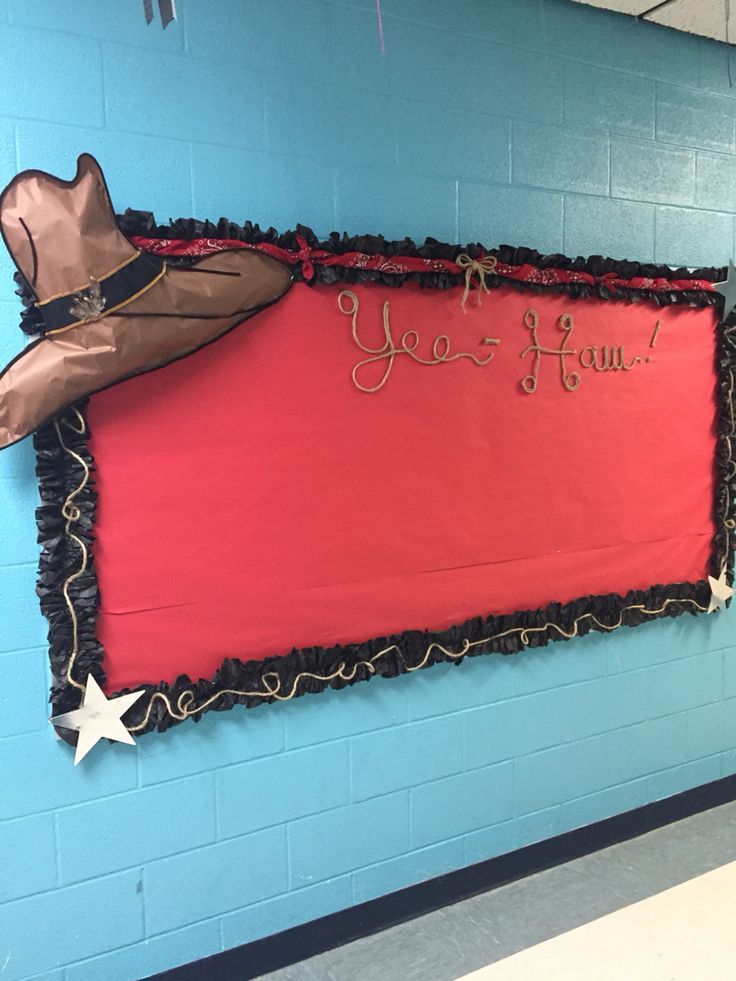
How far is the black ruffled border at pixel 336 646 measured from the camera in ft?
4.41

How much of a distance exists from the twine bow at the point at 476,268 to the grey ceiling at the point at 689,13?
29.5 inches

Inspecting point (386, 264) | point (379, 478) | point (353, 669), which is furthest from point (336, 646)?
point (386, 264)

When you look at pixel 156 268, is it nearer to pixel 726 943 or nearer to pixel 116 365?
pixel 116 365

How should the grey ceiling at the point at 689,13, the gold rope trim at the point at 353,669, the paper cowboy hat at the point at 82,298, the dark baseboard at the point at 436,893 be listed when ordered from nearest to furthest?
the paper cowboy hat at the point at 82,298 → the gold rope trim at the point at 353,669 → the dark baseboard at the point at 436,893 → the grey ceiling at the point at 689,13

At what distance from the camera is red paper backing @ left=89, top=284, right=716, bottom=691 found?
1430mm

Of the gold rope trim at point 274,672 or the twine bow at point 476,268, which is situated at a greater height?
the twine bow at point 476,268

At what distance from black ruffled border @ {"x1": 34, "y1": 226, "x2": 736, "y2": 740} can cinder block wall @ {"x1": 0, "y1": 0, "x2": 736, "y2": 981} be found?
0.18ft

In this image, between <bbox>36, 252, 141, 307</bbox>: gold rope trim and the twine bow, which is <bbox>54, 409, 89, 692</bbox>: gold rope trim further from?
the twine bow

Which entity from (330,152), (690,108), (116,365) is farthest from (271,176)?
(690,108)

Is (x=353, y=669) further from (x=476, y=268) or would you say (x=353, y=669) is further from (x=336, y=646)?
(x=476, y=268)

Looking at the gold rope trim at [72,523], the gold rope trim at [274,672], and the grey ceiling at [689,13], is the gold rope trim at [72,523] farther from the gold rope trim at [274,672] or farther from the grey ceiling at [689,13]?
the grey ceiling at [689,13]

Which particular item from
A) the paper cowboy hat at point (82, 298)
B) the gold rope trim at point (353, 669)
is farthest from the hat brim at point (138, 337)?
the gold rope trim at point (353, 669)

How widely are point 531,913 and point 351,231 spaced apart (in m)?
1.68

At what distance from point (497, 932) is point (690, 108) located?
87.6 inches
